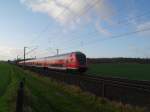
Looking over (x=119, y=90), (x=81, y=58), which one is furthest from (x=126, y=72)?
(x=119, y=90)

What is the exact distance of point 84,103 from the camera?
18141mm

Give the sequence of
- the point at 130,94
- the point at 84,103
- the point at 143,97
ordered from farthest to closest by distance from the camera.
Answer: the point at 84,103
the point at 130,94
the point at 143,97

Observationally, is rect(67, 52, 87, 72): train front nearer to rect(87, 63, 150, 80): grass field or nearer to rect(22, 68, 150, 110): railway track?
rect(87, 63, 150, 80): grass field

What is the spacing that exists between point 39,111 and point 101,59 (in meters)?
133

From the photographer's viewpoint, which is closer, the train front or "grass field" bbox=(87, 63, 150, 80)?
the train front

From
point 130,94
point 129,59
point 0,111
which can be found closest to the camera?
point 0,111

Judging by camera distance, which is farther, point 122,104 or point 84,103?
point 84,103

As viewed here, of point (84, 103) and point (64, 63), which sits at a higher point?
point (64, 63)

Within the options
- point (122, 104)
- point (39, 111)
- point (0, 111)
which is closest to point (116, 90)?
point (122, 104)

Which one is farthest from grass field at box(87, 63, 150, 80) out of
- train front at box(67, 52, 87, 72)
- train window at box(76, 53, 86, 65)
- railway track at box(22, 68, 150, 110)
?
railway track at box(22, 68, 150, 110)

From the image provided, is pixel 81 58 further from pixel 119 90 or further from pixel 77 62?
pixel 119 90

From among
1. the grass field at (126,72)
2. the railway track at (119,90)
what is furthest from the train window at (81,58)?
the railway track at (119,90)

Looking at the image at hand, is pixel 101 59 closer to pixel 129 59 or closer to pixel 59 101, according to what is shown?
pixel 129 59

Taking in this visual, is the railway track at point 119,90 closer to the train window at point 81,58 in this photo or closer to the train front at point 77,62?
the train front at point 77,62
